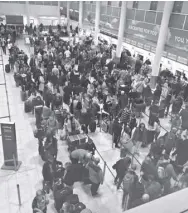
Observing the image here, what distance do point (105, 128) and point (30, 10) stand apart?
3335 centimetres

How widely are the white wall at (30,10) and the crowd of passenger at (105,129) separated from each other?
21888 millimetres

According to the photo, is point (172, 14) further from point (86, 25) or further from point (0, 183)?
point (86, 25)

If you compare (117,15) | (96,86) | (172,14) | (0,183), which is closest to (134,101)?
(96,86)

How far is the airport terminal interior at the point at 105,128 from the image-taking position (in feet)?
18.4

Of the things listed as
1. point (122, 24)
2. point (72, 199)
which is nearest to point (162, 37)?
point (122, 24)

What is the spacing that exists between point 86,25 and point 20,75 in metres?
19.0

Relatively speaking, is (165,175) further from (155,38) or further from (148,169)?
(155,38)

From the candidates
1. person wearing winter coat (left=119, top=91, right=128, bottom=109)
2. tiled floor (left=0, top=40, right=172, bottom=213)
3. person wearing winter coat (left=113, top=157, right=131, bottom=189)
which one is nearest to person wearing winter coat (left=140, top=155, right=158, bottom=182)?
person wearing winter coat (left=113, top=157, right=131, bottom=189)

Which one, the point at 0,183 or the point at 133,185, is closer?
the point at 133,185

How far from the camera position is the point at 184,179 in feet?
18.1

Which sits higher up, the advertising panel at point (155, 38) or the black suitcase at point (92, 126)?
the advertising panel at point (155, 38)

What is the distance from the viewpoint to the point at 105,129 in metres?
9.70

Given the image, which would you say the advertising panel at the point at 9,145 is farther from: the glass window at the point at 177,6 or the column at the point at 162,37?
the glass window at the point at 177,6

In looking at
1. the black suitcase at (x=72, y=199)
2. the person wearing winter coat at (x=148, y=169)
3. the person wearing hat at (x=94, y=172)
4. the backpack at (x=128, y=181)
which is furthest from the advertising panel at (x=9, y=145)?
the person wearing winter coat at (x=148, y=169)
